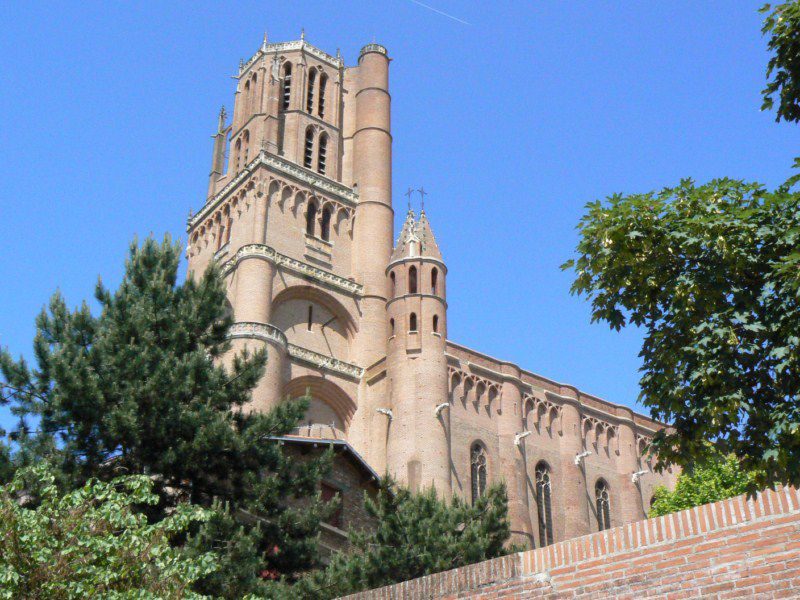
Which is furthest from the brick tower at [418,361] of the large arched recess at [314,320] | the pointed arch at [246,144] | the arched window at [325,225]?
the pointed arch at [246,144]

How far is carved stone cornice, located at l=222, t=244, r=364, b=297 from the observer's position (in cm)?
3897

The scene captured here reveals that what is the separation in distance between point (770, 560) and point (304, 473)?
1177 centimetres

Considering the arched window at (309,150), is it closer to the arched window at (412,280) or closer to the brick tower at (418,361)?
the brick tower at (418,361)

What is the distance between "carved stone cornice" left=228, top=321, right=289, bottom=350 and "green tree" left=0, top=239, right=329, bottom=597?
646 inches

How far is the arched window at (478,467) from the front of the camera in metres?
36.9

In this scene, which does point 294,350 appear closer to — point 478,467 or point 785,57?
point 478,467

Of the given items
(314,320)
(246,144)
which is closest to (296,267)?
(314,320)

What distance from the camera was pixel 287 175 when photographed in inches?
1689

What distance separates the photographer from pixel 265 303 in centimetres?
3778

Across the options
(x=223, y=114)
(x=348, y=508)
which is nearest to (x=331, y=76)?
(x=223, y=114)

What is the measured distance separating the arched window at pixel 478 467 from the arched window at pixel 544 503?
2.86 metres

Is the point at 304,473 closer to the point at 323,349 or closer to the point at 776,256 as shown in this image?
the point at 776,256

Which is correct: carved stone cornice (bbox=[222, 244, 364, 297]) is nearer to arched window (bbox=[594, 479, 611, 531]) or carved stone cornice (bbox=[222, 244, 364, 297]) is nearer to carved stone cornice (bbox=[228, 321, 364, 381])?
carved stone cornice (bbox=[228, 321, 364, 381])

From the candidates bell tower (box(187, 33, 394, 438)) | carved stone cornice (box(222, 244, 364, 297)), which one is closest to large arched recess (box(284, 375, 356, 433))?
bell tower (box(187, 33, 394, 438))
